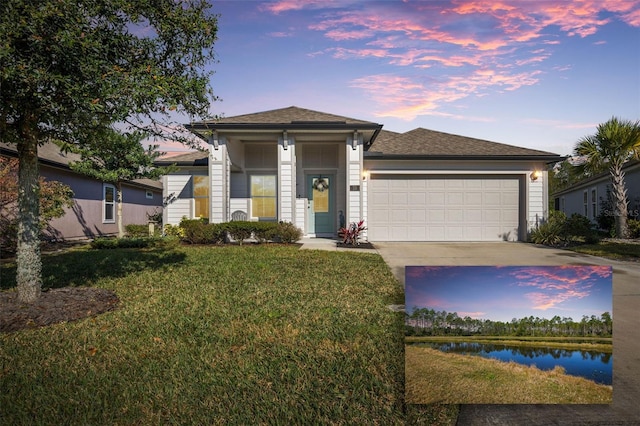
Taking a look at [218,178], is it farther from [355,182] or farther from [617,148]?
[617,148]

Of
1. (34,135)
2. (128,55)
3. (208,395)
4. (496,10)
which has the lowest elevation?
(208,395)

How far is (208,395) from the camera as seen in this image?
2514mm

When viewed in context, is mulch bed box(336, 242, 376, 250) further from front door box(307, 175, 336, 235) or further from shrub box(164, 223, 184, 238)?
shrub box(164, 223, 184, 238)

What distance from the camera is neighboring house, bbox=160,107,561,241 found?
1198 centimetres

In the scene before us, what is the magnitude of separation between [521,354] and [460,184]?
1148 centimetres

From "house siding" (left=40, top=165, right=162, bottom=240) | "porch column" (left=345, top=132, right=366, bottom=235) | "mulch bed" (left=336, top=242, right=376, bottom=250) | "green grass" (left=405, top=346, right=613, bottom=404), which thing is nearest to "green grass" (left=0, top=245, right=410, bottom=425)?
"green grass" (left=405, top=346, right=613, bottom=404)

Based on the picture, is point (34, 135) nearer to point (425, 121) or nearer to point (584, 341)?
point (584, 341)

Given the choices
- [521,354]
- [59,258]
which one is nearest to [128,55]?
[521,354]

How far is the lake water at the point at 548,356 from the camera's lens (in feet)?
7.38

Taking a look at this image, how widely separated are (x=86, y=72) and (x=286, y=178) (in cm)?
817

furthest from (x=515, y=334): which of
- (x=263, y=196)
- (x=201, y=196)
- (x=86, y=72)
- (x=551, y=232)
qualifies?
(x=201, y=196)

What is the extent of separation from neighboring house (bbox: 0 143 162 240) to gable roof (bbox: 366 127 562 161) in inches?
430

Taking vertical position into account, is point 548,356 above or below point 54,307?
above

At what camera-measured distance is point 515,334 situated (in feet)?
7.28
